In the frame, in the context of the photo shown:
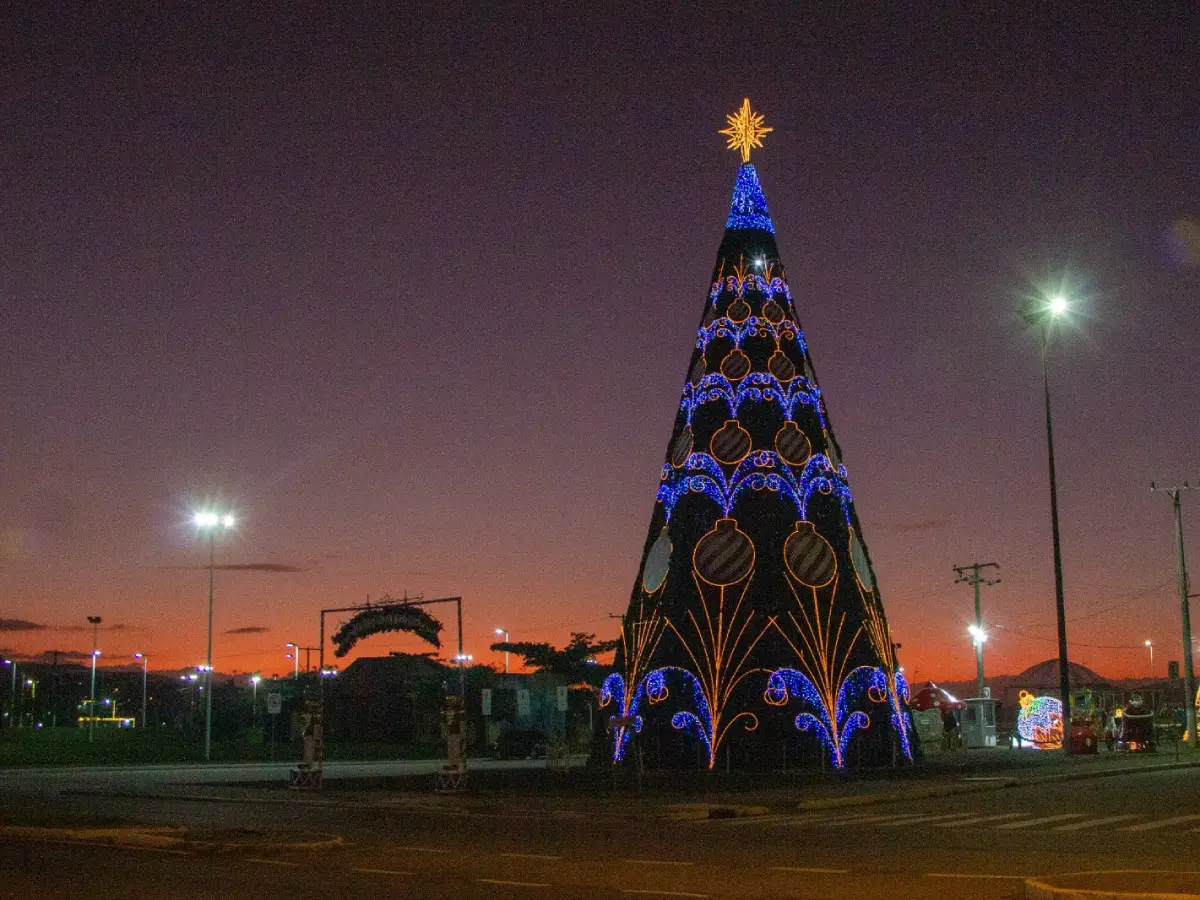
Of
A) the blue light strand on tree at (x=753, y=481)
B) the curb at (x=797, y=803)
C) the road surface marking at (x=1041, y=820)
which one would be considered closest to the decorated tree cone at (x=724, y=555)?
the blue light strand on tree at (x=753, y=481)

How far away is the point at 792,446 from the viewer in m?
33.4

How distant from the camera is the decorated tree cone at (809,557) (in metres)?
32.2

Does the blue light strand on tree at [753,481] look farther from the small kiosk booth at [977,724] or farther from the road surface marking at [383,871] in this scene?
the small kiosk booth at [977,724]

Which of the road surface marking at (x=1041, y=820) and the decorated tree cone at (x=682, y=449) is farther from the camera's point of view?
the decorated tree cone at (x=682, y=449)

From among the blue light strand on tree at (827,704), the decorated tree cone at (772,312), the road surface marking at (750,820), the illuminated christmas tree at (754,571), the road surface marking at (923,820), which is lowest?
the road surface marking at (750,820)

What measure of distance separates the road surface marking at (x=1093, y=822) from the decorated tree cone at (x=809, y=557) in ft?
40.4

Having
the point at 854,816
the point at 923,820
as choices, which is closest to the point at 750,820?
the point at 854,816

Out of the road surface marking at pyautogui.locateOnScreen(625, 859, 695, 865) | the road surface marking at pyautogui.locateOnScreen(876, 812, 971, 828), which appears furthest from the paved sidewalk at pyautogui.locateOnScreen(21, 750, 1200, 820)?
the road surface marking at pyautogui.locateOnScreen(625, 859, 695, 865)

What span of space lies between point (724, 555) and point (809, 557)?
2137 millimetres

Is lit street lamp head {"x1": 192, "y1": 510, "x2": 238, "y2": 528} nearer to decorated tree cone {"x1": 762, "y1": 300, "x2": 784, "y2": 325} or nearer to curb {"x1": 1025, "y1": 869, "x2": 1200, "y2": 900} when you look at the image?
decorated tree cone {"x1": 762, "y1": 300, "x2": 784, "y2": 325}

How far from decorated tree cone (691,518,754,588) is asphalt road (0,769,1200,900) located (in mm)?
9379

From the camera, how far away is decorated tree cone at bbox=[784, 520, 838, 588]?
3225 centimetres

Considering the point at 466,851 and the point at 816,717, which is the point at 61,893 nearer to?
the point at 466,851

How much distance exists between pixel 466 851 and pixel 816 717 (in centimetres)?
1636
